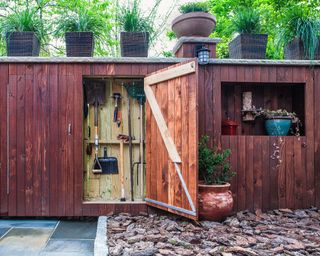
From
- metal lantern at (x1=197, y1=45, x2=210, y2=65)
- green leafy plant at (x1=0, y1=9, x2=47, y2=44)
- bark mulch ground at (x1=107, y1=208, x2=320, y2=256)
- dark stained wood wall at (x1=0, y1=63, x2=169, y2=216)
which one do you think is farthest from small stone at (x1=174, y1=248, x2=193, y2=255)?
green leafy plant at (x1=0, y1=9, x2=47, y2=44)

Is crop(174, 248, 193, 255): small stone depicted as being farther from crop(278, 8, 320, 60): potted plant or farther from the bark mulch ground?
crop(278, 8, 320, 60): potted plant

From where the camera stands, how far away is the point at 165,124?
313 centimetres

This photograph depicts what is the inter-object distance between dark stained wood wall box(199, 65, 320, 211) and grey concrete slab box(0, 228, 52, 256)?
1924mm

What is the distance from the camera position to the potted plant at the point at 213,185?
291 cm

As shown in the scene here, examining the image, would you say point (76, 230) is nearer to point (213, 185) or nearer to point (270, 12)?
point (213, 185)

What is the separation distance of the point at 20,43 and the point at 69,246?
228 centimetres

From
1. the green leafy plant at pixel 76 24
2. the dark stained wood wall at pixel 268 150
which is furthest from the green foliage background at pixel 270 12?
the green leafy plant at pixel 76 24

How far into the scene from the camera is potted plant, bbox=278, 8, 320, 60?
11.1 feet

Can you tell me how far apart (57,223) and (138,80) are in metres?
1.87

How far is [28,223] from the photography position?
3.14 m

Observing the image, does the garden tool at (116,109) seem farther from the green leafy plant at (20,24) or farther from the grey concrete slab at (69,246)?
the grey concrete slab at (69,246)

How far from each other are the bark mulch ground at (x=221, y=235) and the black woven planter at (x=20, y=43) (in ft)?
6.89

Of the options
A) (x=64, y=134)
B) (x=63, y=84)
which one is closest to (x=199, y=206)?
(x=64, y=134)

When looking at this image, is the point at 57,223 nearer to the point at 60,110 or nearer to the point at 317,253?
the point at 60,110
